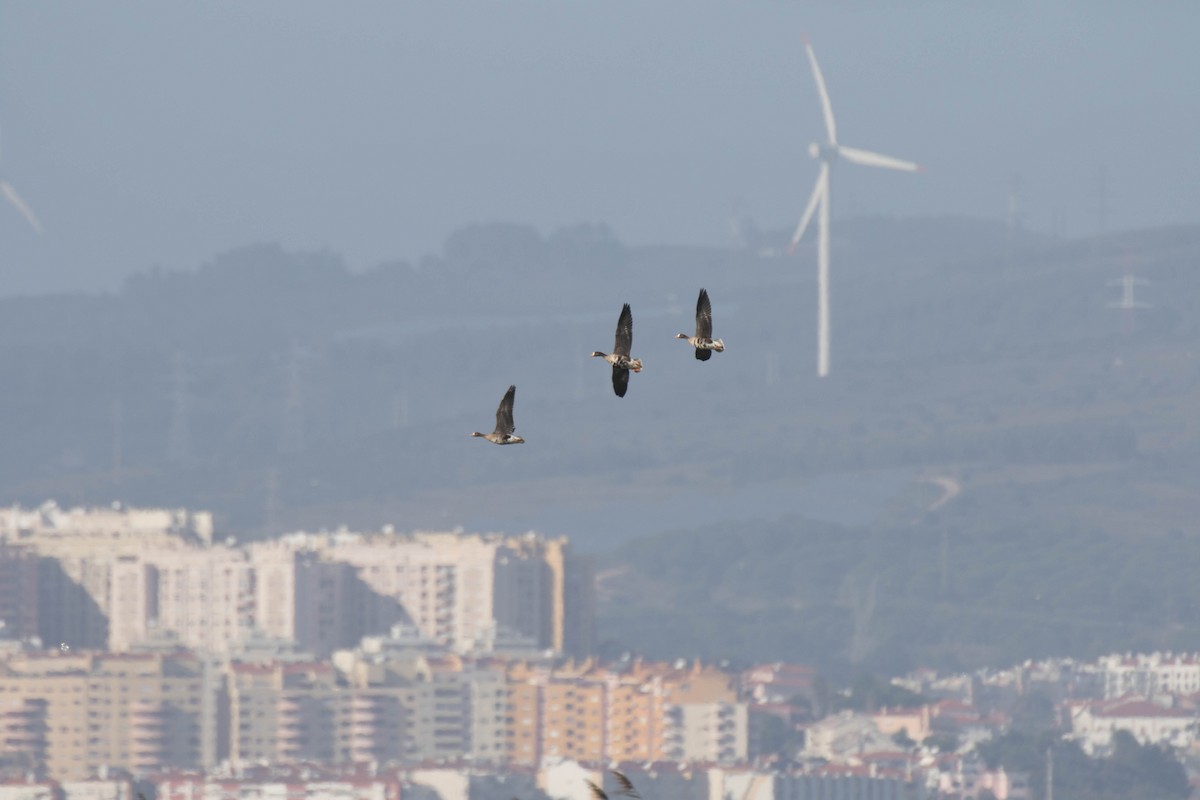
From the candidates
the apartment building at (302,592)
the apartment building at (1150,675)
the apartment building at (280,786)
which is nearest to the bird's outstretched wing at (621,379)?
the apartment building at (280,786)

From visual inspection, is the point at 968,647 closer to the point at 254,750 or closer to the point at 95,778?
the point at 254,750

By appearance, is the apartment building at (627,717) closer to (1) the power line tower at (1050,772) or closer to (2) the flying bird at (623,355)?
(1) the power line tower at (1050,772)

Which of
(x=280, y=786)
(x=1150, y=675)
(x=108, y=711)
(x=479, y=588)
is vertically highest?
(x=479, y=588)

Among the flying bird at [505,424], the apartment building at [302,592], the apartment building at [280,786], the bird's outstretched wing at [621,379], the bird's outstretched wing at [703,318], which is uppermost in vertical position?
the bird's outstretched wing at [703,318]

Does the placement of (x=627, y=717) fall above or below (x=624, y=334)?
below

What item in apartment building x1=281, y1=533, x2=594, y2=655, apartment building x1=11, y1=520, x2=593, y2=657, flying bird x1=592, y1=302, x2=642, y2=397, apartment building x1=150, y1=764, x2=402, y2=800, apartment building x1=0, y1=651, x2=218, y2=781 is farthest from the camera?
apartment building x1=281, y1=533, x2=594, y2=655

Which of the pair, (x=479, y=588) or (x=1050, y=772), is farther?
(x=479, y=588)

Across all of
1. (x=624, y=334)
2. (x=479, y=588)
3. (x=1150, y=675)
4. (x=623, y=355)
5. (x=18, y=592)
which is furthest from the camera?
(x=1150, y=675)

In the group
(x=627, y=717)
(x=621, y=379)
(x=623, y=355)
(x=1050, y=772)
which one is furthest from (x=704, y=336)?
(x=1050, y=772)

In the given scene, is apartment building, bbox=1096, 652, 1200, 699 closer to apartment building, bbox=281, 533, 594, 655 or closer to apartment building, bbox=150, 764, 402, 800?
apartment building, bbox=281, 533, 594, 655

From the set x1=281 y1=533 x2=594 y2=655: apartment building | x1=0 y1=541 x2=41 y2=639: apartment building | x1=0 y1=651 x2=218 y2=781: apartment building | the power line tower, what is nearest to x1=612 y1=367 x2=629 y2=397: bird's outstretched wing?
x1=0 y1=651 x2=218 y2=781: apartment building

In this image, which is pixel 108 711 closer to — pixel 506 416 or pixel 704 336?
pixel 506 416

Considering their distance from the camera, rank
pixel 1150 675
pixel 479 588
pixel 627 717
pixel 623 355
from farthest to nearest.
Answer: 1. pixel 1150 675
2. pixel 479 588
3. pixel 627 717
4. pixel 623 355
